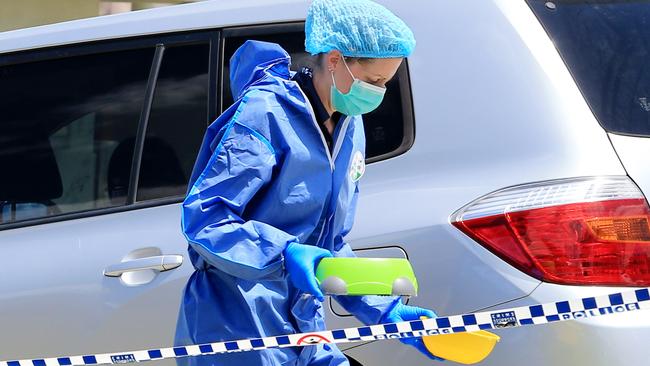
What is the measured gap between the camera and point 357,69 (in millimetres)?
2225

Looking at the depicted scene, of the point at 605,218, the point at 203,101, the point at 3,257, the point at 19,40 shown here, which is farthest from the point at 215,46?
the point at 605,218

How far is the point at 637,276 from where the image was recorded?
2465mm

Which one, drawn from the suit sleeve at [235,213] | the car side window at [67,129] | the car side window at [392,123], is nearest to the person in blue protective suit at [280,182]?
the suit sleeve at [235,213]

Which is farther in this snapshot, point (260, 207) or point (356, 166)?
point (356, 166)

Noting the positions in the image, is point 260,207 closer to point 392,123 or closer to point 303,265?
point 303,265

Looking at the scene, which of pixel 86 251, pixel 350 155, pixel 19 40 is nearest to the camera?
pixel 350 155

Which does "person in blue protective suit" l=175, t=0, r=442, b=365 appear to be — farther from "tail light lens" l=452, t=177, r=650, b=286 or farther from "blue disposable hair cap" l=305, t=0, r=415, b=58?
"tail light lens" l=452, t=177, r=650, b=286

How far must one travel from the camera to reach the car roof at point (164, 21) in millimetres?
3047

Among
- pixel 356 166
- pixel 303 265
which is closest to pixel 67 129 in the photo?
pixel 356 166

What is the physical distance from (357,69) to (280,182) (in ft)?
1.03

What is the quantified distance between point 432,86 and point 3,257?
54.2 inches

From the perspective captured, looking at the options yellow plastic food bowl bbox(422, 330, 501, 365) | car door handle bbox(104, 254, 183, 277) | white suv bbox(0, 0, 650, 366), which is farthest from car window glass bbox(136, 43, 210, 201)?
yellow plastic food bowl bbox(422, 330, 501, 365)

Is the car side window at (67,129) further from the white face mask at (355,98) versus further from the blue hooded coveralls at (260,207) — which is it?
the white face mask at (355,98)

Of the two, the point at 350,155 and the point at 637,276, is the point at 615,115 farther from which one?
the point at 350,155
